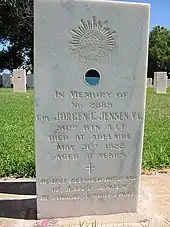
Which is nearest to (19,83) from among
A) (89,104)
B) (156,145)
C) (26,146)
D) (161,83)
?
(161,83)

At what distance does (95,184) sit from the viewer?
3.40 meters

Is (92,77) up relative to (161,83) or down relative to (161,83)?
up

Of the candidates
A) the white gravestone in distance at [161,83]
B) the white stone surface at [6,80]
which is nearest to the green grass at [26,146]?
the white gravestone in distance at [161,83]

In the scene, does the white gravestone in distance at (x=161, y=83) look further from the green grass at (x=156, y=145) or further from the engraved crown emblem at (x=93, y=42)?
the engraved crown emblem at (x=93, y=42)

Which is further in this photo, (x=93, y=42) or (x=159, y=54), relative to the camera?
(x=159, y=54)

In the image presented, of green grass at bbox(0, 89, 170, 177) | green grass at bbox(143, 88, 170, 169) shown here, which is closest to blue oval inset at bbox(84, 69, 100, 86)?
green grass at bbox(0, 89, 170, 177)

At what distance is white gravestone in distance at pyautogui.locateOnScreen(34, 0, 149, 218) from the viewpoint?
3072mm

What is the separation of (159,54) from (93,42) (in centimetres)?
5301

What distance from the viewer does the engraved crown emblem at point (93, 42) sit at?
310 centimetres

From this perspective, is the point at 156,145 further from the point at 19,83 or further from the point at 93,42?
the point at 19,83

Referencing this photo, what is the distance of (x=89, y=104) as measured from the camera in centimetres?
322

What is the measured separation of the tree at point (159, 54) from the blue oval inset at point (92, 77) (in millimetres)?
52371

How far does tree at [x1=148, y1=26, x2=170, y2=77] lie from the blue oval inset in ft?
172

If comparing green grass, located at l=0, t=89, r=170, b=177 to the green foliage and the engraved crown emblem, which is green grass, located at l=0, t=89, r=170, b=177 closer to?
the green foliage
